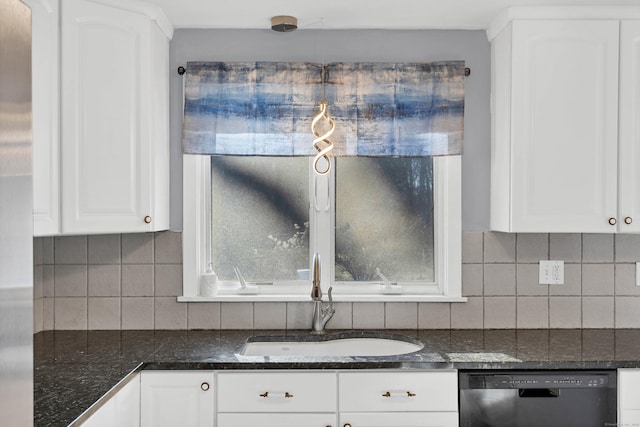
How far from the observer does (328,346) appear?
2.77m

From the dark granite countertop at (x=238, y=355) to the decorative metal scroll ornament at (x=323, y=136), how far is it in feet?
2.64

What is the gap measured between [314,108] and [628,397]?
1754mm

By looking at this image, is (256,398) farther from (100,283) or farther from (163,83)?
(163,83)

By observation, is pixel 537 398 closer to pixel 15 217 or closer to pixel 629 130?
pixel 629 130

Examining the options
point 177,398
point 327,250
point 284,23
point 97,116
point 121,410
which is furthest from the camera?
point 327,250

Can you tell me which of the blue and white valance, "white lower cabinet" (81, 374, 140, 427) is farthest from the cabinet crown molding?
"white lower cabinet" (81, 374, 140, 427)

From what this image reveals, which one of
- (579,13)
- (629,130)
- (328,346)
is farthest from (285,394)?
(579,13)

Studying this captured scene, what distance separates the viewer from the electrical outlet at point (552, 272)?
2877mm

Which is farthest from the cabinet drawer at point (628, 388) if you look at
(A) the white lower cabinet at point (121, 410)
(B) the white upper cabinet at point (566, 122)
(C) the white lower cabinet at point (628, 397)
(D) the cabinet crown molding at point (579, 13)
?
(A) the white lower cabinet at point (121, 410)

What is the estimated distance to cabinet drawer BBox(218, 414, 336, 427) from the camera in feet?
7.45

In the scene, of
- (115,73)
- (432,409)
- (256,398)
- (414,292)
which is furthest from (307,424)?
(115,73)

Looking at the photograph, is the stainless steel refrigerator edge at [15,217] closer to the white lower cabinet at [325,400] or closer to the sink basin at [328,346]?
the white lower cabinet at [325,400]

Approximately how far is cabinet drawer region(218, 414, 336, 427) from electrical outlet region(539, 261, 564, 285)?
1.26m

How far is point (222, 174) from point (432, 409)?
1477 millimetres
